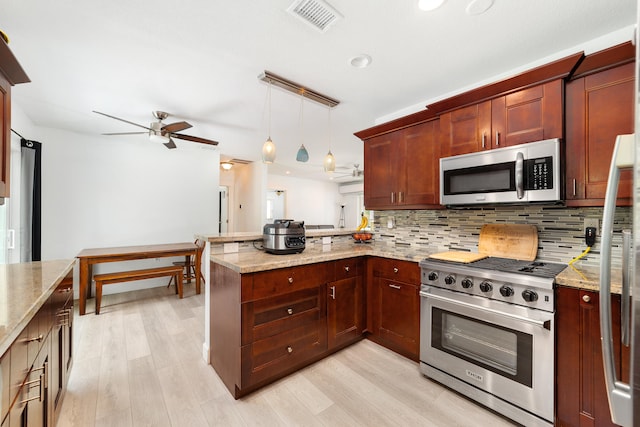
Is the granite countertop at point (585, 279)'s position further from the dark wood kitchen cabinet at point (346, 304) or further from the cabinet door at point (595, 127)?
the dark wood kitchen cabinet at point (346, 304)

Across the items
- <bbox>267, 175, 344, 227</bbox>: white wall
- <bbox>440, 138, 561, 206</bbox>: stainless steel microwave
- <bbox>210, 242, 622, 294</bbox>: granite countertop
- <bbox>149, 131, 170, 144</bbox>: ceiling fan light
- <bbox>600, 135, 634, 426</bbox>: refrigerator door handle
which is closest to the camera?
<bbox>600, 135, 634, 426</bbox>: refrigerator door handle

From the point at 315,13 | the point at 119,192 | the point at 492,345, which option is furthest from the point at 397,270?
the point at 119,192

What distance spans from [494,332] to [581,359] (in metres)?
0.41

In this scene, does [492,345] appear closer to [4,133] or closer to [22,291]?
[22,291]

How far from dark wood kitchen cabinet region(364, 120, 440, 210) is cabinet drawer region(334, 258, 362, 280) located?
72cm

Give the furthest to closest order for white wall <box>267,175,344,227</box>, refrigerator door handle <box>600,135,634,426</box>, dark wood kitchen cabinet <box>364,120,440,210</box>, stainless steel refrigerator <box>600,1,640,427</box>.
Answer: white wall <box>267,175,344,227</box>, dark wood kitchen cabinet <box>364,120,440,210</box>, refrigerator door handle <box>600,135,634,426</box>, stainless steel refrigerator <box>600,1,640,427</box>

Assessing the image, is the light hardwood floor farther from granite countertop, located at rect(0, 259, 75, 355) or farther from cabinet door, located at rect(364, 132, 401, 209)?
cabinet door, located at rect(364, 132, 401, 209)

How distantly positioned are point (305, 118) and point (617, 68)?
9.08ft

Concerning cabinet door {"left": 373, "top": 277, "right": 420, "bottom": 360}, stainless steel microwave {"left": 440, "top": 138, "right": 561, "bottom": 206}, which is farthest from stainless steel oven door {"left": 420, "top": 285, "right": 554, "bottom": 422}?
stainless steel microwave {"left": 440, "top": 138, "right": 561, "bottom": 206}

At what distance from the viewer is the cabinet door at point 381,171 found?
2785 millimetres

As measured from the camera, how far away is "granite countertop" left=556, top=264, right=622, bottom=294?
4.52 feet

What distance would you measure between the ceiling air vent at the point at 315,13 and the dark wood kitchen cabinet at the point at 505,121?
1268 mm

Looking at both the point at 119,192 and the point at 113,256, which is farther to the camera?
the point at 119,192

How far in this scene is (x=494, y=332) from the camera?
69.5 inches
